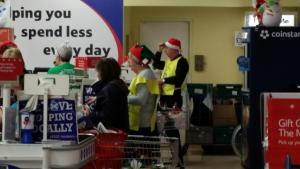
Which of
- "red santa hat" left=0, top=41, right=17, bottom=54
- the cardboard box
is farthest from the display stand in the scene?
the cardboard box

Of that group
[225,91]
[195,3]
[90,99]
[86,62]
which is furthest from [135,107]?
[195,3]

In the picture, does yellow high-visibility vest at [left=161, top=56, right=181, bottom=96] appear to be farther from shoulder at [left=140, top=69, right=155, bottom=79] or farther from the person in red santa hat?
shoulder at [left=140, top=69, right=155, bottom=79]

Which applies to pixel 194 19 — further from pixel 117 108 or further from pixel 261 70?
pixel 117 108

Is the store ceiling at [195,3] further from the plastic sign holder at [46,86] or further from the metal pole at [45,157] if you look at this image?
the metal pole at [45,157]

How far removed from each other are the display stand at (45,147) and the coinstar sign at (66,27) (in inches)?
126

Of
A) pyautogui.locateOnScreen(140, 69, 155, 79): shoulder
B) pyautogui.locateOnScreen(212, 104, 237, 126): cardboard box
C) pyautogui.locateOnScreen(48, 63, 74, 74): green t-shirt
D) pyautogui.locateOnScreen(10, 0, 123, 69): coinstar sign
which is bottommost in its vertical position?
pyautogui.locateOnScreen(212, 104, 237, 126): cardboard box

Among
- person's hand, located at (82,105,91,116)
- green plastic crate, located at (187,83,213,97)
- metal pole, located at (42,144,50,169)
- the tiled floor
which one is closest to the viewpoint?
metal pole, located at (42,144,50,169)

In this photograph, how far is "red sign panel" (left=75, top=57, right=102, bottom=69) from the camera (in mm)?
6082

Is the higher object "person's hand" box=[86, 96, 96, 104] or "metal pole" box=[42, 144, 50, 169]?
"person's hand" box=[86, 96, 96, 104]

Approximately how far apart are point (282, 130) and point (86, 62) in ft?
8.44

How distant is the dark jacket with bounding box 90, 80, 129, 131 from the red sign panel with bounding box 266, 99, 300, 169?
127 centimetres

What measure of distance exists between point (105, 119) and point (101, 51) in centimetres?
151

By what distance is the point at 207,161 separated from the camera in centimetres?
948

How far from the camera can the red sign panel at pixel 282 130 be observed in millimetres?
4043
